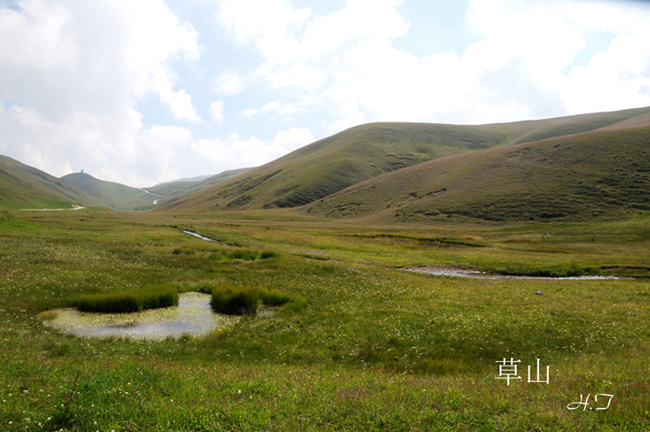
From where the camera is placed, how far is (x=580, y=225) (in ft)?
287

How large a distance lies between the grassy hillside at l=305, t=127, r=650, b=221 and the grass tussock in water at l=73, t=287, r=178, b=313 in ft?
365

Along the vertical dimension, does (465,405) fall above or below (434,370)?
above

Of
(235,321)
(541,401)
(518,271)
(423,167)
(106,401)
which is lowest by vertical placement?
(518,271)

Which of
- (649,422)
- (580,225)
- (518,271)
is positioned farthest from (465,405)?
(580,225)

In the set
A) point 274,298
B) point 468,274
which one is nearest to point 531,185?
point 468,274

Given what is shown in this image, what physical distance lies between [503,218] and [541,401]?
113735mm

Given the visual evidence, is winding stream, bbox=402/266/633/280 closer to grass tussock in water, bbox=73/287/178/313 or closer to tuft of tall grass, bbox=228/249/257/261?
tuft of tall grass, bbox=228/249/257/261

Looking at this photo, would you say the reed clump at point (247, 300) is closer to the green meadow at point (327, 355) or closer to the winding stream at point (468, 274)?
the green meadow at point (327, 355)

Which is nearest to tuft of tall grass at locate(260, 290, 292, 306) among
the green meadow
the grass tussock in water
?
the green meadow

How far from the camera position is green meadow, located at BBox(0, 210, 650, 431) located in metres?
6.43

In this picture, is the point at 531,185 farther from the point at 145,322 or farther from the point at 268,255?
the point at 145,322

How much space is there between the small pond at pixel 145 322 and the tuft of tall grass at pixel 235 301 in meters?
0.70

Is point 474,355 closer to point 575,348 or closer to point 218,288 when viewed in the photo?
point 575,348

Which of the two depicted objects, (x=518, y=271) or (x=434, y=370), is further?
(x=518, y=271)
